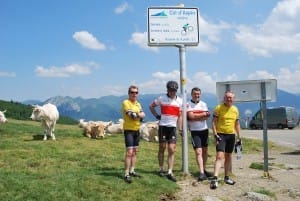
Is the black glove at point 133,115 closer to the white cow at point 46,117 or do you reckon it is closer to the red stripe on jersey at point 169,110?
the red stripe on jersey at point 169,110

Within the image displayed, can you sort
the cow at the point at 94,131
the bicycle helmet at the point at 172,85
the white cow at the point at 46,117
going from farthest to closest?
the cow at the point at 94,131 < the white cow at the point at 46,117 < the bicycle helmet at the point at 172,85

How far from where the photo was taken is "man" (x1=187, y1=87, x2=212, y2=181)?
11680 millimetres

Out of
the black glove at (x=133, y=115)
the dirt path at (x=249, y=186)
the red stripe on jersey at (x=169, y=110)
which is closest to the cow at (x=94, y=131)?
the dirt path at (x=249, y=186)

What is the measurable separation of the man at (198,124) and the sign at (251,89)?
1.44 metres

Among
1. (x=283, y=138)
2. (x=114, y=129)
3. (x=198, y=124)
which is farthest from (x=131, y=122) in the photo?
(x=283, y=138)

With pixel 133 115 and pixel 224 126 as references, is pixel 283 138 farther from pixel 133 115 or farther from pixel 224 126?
pixel 133 115

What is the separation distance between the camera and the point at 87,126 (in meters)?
21.5

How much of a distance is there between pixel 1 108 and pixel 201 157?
92.4 ft

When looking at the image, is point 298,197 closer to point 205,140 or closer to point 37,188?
point 205,140

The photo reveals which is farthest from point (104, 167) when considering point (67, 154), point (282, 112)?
point (282, 112)

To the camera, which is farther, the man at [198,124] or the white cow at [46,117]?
the white cow at [46,117]

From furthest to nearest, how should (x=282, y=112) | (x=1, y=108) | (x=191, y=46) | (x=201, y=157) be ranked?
(x=282, y=112) < (x=1, y=108) < (x=191, y=46) < (x=201, y=157)

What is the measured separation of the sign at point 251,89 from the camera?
13.1 m

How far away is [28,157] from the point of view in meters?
14.2
